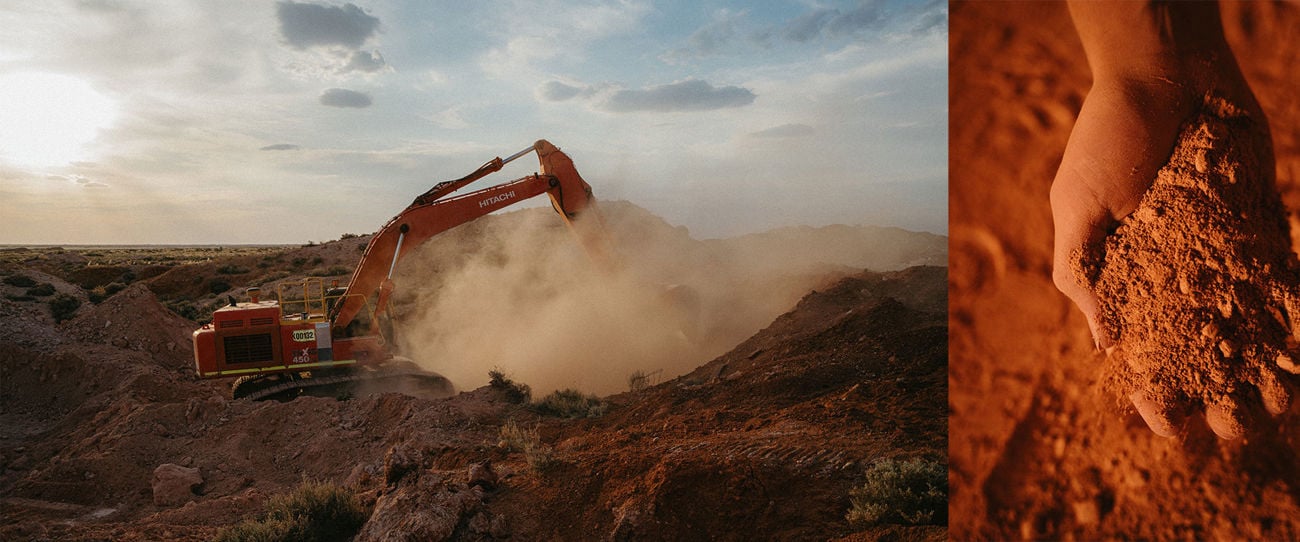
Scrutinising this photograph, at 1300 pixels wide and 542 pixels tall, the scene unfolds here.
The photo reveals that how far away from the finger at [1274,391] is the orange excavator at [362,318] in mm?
11132

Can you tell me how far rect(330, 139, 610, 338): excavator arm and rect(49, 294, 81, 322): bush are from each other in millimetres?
9276

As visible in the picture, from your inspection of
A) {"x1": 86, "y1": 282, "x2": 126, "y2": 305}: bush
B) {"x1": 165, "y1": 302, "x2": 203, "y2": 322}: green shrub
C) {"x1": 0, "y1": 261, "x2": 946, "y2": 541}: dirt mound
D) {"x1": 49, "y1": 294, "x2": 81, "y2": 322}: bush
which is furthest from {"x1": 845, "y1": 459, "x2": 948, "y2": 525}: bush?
{"x1": 86, "y1": 282, "x2": 126, "y2": 305}: bush

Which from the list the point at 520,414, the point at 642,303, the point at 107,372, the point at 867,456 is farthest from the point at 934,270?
the point at 107,372

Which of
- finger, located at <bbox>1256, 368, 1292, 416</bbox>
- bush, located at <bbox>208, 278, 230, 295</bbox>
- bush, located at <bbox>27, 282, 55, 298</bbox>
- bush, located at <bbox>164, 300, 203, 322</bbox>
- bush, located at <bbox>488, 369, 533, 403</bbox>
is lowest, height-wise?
bush, located at <bbox>488, 369, 533, 403</bbox>

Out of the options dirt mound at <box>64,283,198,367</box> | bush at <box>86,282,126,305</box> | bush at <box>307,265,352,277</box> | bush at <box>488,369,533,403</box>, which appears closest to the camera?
bush at <box>488,369,533,403</box>

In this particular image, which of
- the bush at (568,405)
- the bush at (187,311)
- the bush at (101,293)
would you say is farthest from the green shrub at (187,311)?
the bush at (568,405)

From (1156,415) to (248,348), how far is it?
39.8 feet

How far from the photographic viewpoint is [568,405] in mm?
9570

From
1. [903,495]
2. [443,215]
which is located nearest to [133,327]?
[443,215]

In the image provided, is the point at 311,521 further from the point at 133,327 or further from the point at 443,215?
the point at 133,327

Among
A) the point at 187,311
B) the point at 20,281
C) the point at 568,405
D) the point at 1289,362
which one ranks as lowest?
the point at 568,405

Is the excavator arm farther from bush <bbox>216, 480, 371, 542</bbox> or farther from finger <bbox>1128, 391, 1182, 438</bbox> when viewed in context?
finger <bbox>1128, 391, 1182, 438</bbox>

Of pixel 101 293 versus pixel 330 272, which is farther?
pixel 330 272

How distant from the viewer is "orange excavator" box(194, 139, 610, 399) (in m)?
10.9
